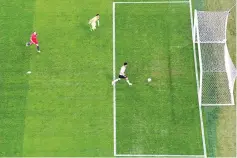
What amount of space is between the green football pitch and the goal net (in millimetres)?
717

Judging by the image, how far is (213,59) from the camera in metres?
20.5

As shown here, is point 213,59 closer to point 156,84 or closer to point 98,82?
point 156,84

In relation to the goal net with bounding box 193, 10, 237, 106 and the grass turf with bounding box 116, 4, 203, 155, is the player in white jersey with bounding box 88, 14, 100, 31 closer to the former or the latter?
the grass turf with bounding box 116, 4, 203, 155

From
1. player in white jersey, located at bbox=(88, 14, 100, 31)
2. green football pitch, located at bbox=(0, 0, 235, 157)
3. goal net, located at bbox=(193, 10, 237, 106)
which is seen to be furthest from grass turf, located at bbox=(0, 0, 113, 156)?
goal net, located at bbox=(193, 10, 237, 106)

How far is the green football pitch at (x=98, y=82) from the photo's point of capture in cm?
1908

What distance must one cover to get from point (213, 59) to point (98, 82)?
6236mm

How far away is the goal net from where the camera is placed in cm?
1998

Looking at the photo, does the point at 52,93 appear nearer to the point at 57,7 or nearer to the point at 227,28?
the point at 57,7

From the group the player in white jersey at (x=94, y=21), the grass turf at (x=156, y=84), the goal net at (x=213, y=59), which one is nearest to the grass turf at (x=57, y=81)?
the player in white jersey at (x=94, y=21)

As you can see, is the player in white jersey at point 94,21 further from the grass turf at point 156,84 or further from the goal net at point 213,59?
the goal net at point 213,59

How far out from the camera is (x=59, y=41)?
2214 centimetres

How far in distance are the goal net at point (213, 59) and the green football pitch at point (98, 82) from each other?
0.72 meters

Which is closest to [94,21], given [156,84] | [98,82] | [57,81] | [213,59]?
[98,82]

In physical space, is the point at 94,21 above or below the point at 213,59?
above
